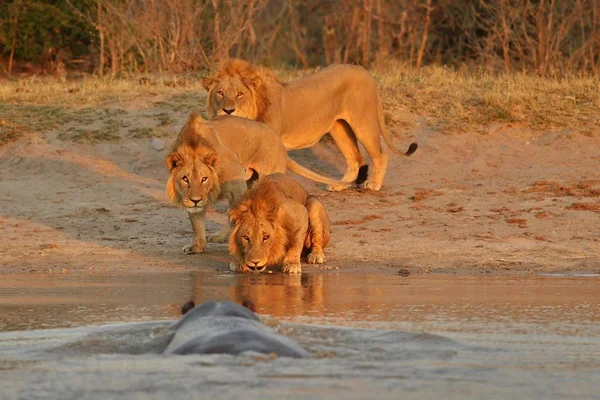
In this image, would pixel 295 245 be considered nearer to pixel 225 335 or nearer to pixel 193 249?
pixel 193 249

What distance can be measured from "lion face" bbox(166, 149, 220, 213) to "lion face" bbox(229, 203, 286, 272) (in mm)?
561

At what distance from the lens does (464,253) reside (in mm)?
9234

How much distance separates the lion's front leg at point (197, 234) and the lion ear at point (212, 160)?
34 centimetres

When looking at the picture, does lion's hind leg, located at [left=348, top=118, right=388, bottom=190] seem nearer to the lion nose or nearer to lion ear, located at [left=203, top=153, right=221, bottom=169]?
lion ear, located at [left=203, top=153, right=221, bottom=169]

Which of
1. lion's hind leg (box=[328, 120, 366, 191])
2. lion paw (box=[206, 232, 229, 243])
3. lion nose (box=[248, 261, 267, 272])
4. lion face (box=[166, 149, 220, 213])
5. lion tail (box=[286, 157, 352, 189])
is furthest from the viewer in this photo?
lion's hind leg (box=[328, 120, 366, 191])

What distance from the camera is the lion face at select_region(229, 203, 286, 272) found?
27.2 ft

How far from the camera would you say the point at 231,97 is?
10766 mm

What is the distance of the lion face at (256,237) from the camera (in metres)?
8.30

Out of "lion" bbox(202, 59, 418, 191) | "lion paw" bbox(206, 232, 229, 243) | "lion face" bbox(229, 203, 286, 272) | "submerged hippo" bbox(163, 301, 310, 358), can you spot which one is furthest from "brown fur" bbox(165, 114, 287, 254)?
"submerged hippo" bbox(163, 301, 310, 358)

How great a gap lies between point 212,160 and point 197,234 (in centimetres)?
56

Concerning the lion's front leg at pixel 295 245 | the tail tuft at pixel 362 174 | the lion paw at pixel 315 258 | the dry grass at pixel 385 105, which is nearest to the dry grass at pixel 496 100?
the dry grass at pixel 385 105

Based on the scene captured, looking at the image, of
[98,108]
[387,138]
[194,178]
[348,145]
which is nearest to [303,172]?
[348,145]

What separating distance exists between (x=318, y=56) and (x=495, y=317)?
56.9 feet

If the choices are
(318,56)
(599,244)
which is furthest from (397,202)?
(318,56)
